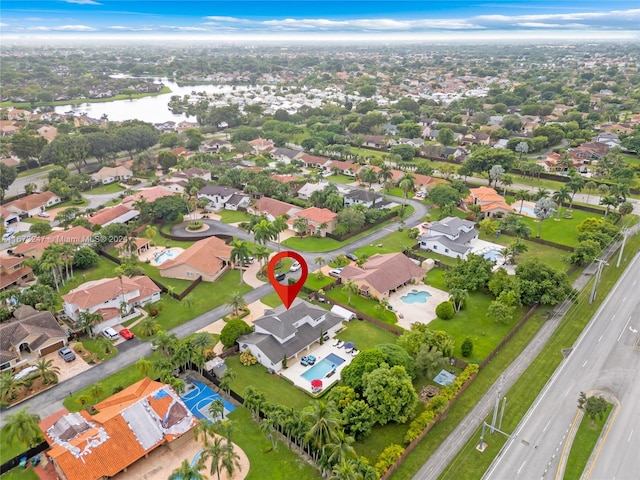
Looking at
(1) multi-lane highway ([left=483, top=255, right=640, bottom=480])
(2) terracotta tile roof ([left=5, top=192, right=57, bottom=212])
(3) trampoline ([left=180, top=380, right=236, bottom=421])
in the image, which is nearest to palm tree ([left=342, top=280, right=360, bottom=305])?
(3) trampoline ([left=180, top=380, right=236, bottom=421])

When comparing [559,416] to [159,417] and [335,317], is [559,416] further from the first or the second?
[159,417]

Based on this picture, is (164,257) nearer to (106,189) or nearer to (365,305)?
(365,305)

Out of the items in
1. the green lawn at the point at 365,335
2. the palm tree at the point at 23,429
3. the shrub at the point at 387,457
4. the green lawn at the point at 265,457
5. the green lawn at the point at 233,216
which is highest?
the palm tree at the point at 23,429

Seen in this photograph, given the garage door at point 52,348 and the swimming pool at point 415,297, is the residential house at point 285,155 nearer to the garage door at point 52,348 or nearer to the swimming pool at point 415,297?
the swimming pool at point 415,297

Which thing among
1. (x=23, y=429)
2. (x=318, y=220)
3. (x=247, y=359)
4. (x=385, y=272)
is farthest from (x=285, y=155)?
(x=23, y=429)

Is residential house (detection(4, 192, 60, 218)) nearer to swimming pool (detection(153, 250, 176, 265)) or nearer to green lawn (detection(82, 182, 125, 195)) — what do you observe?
green lawn (detection(82, 182, 125, 195))

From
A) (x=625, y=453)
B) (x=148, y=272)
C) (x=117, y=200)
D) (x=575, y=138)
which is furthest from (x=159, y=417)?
(x=575, y=138)

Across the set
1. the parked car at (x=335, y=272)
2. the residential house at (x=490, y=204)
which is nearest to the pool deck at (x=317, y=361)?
the parked car at (x=335, y=272)
